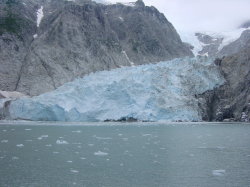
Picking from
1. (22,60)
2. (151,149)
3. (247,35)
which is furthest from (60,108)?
(247,35)

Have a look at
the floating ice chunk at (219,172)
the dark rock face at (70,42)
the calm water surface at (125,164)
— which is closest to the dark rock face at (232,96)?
the calm water surface at (125,164)

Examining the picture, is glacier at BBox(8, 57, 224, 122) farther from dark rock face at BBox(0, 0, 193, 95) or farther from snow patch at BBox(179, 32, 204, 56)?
snow patch at BBox(179, 32, 204, 56)

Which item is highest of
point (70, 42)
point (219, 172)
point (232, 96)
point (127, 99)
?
point (70, 42)

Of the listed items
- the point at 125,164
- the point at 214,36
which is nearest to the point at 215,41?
the point at 214,36

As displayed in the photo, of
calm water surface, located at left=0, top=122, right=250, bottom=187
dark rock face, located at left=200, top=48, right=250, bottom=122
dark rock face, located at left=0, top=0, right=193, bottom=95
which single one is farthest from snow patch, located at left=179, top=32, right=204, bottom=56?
calm water surface, located at left=0, top=122, right=250, bottom=187

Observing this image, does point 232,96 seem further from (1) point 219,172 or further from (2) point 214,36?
(2) point 214,36

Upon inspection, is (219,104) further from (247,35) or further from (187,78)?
(247,35)

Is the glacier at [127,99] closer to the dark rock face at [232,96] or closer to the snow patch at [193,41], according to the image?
the dark rock face at [232,96]
